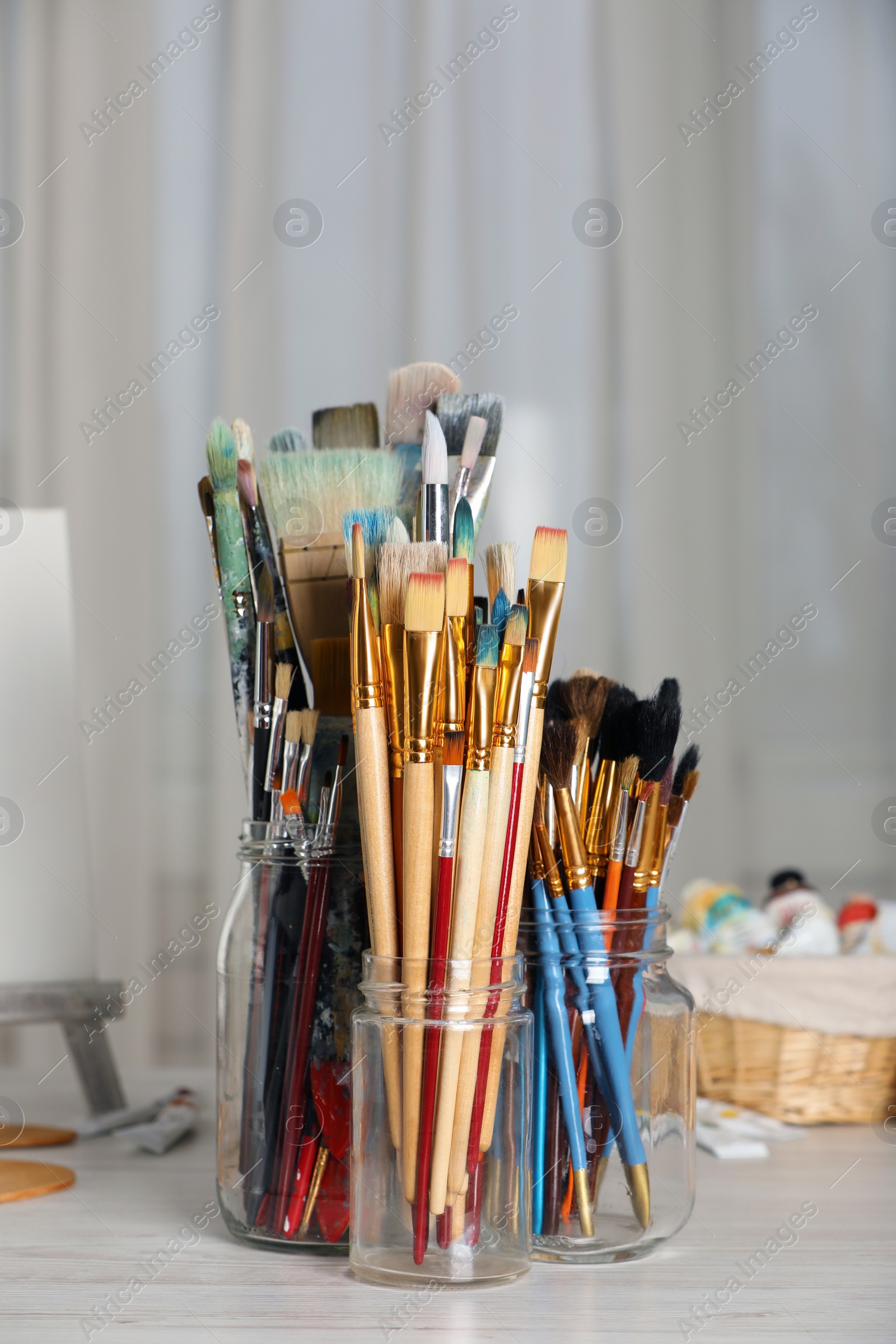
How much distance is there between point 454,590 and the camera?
0.49m

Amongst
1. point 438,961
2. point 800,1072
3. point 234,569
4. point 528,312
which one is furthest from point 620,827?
point 528,312

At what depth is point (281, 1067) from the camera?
0.54 meters

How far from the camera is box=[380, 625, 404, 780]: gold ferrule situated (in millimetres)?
502

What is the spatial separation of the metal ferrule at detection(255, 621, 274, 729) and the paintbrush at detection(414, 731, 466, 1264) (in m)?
0.10

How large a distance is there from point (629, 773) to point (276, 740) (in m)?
0.16

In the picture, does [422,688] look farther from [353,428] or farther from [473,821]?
[353,428]

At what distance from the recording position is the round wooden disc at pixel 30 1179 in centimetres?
61

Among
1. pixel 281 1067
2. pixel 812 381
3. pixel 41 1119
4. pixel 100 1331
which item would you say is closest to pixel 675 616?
pixel 812 381

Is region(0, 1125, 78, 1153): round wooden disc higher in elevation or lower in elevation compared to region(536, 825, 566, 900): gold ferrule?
lower

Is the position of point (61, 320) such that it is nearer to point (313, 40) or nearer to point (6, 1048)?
point (313, 40)

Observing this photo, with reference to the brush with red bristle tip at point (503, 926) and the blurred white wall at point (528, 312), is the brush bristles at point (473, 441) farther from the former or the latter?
the blurred white wall at point (528, 312)

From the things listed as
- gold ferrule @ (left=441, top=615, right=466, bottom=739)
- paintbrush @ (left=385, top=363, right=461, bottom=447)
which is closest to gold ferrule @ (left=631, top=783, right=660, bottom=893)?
gold ferrule @ (left=441, top=615, right=466, bottom=739)

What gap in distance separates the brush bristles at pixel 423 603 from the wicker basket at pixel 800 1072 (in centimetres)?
41

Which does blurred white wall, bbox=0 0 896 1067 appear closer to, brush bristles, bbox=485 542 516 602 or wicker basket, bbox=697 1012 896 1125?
wicker basket, bbox=697 1012 896 1125
